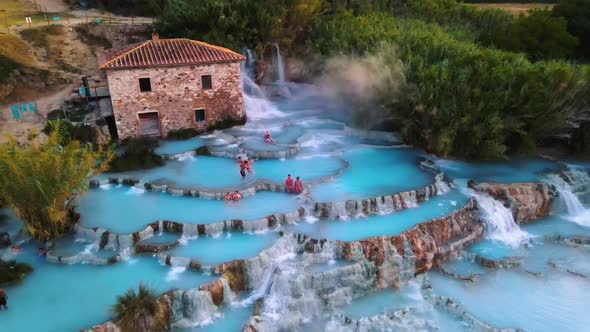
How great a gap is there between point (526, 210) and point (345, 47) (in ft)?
56.2

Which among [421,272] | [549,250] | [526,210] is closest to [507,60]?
[526,210]

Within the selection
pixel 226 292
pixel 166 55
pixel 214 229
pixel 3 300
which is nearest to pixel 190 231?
pixel 214 229

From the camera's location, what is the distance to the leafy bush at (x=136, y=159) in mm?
25094

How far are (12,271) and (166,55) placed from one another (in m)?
15.4

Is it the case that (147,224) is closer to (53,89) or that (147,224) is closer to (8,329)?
(8,329)

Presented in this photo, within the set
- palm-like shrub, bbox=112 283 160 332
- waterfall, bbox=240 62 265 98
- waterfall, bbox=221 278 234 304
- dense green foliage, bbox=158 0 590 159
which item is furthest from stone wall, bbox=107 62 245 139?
palm-like shrub, bbox=112 283 160 332

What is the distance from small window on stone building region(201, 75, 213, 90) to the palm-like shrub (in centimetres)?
1621

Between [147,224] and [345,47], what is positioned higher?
[345,47]

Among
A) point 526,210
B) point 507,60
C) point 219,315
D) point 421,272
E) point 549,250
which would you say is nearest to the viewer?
point 219,315

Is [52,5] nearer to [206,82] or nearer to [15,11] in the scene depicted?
[15,11]

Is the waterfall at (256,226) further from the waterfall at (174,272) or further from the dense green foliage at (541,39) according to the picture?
the dense green foliage at (541,39)

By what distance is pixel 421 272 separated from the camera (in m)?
19.6

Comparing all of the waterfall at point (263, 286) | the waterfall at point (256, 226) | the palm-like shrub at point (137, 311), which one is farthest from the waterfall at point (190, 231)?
the palm-like shrub at point (137, 311)

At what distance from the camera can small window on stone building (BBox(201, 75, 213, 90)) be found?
2922 centimetres
